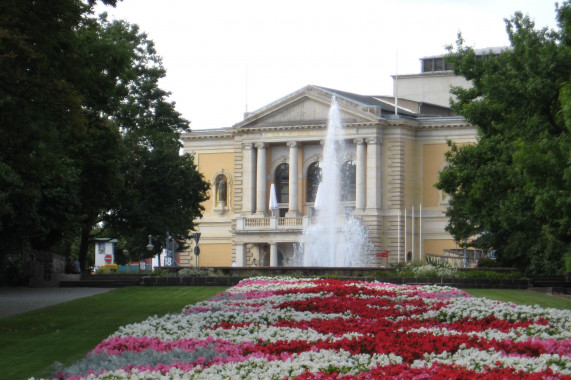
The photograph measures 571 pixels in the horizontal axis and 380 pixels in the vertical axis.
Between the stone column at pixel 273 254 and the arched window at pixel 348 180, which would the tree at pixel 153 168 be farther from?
the arched window at pixel 348 180

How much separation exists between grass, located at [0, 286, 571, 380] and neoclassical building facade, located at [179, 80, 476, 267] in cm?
5113

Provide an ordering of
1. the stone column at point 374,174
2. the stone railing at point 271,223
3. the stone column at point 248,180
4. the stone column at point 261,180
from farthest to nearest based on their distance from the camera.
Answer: the stone column at point 248,180 < the stone column at point 261,180 < the stone column at point 374,174 < the stone railing at point 271,223

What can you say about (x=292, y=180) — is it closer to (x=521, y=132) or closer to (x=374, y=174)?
(x=374, y=174)

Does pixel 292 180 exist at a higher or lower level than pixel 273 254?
higher

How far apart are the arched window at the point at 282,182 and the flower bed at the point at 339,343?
70.0 meters

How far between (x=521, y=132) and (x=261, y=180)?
2415 inches

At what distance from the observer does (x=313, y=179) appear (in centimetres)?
9069

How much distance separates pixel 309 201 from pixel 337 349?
3011 inches

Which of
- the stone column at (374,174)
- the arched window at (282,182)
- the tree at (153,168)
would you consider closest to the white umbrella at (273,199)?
the arched window at (282,182)

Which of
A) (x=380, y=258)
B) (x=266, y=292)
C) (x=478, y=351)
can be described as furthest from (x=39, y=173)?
(x=380, y=258)

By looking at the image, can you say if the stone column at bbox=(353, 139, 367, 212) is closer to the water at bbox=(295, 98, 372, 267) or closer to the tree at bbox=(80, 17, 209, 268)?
the water at bbox=(295, 98, 372, 267)

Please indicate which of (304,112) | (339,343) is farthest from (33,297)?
(304,112)

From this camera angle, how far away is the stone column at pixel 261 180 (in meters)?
90.9

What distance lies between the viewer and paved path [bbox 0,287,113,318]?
1064 inches
